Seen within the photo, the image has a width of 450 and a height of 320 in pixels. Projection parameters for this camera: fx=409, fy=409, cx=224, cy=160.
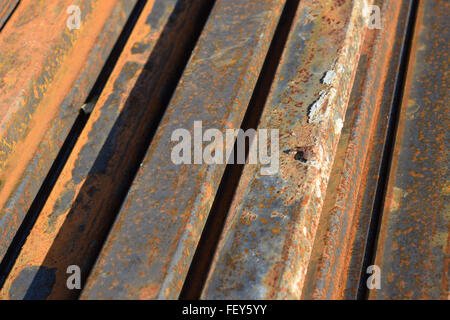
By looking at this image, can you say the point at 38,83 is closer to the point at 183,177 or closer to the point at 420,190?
the point at 183,177

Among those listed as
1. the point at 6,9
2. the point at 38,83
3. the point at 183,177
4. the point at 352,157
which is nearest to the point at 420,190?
the point at 352,157

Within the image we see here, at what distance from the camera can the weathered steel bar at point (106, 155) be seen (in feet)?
4.36

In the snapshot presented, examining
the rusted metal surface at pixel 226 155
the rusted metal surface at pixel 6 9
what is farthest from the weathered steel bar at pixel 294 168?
the rusted metal surface at pixel 6 9

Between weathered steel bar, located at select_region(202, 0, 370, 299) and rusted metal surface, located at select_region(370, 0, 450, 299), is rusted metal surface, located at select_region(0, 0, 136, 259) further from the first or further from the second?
rusted metal surface, located at select_region(370, 0, 450, 299)

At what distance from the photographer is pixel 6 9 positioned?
1.76m

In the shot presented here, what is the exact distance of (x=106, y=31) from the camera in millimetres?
1799

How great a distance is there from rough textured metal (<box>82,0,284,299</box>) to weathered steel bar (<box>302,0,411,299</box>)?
37 cm

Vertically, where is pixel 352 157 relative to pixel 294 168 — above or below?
below

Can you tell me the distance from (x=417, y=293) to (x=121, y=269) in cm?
85

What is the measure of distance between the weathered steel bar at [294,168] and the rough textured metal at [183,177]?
0.31 ft

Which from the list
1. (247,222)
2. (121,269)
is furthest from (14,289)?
(247,222)

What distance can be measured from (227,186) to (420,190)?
65 centimetres

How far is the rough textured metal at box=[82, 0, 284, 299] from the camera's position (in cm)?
109

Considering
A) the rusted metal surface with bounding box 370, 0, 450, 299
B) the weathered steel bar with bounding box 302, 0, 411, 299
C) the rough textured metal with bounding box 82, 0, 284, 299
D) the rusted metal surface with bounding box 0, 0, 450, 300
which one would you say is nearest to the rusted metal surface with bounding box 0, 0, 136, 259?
the rusted metal surface with bounding box 0, 0, 450, 300
